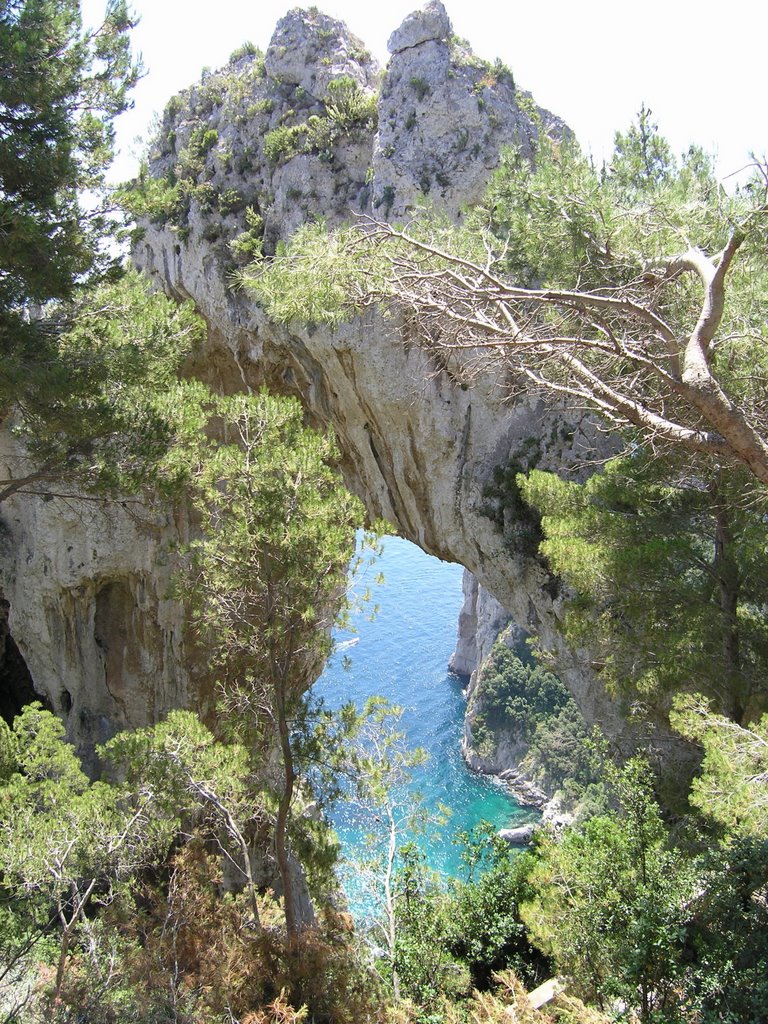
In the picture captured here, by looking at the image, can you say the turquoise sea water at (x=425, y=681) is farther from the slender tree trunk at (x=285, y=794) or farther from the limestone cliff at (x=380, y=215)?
the slender tree trunk at (x=285, y=794)

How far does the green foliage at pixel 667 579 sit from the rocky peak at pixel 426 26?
7.15 meters

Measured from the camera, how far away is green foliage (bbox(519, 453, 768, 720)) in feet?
16.7

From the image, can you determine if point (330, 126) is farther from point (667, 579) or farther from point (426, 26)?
point (667, 579)

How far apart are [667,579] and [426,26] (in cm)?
837

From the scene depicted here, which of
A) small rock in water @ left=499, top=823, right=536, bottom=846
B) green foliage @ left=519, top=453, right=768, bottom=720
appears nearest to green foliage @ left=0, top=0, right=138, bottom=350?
green foliage @ left=519, top=453, right=768, bottom=720

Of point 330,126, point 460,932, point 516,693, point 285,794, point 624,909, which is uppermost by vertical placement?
point 330,126

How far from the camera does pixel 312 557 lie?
4.62 metres

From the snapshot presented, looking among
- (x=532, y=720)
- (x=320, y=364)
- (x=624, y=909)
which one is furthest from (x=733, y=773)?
(x=532, y=720)

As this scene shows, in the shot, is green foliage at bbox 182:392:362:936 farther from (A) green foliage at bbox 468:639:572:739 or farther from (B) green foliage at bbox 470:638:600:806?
(A) green foliage at bbox 468:639:572:739

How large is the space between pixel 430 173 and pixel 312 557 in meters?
6.68

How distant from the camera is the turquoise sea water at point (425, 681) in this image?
2439 cm

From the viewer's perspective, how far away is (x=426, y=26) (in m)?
9.66

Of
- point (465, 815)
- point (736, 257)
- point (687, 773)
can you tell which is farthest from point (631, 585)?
point (465, 815)

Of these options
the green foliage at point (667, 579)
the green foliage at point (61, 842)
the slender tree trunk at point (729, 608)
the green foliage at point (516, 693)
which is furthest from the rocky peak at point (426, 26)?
the green foliage at point (516, 693)
